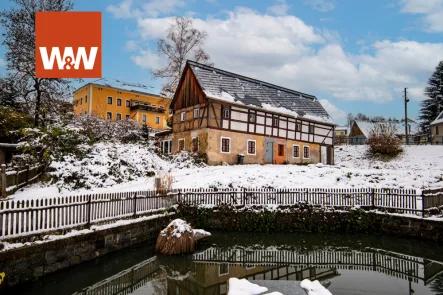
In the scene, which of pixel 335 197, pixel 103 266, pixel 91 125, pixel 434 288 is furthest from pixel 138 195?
pixel 91 125

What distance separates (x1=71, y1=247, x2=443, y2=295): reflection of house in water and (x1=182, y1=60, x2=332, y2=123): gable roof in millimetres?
17747

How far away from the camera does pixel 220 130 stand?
2806 centimetres

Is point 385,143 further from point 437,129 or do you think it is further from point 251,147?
point 251,147

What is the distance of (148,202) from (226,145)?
50.4 ft

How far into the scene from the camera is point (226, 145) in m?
28.5

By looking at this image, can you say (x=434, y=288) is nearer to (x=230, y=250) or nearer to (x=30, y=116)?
(x=230, y=250)

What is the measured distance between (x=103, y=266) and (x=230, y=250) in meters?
4.35

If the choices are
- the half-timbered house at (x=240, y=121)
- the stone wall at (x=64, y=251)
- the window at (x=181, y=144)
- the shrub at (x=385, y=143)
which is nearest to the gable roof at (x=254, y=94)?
the half-timbered house at (x=240, y=121)

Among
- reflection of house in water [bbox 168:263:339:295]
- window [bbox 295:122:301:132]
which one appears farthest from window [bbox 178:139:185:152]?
reflection of house in water [bbox 168:263:339:295]

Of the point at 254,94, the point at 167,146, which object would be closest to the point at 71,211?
the point at 167,146

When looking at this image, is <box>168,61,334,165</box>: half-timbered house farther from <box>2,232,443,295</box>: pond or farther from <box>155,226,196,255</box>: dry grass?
<box>155,226,196,255</box>: dry grass

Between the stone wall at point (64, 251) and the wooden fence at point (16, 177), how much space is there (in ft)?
24.0

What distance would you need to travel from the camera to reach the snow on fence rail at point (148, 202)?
29.2ft

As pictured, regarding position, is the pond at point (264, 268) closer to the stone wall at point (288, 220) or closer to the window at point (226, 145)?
the stone wall at point (288, 220)
